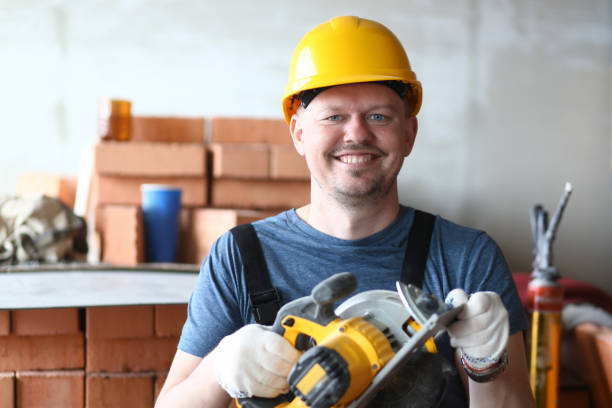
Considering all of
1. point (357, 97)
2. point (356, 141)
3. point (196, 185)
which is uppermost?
point (357, 97)

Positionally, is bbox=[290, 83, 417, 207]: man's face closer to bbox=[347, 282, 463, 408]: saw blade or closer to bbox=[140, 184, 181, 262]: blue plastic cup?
bbox=[347, 282, 463, 408]: saw blade

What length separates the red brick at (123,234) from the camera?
Result: 9.39 feet

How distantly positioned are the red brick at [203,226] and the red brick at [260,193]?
7 centimetres

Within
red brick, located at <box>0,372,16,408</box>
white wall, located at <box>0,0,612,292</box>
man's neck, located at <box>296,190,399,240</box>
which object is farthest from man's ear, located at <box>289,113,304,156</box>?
white wall, located at <box>0,0,612,292</box>

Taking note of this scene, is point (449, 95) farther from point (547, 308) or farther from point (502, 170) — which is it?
point (547, 308)

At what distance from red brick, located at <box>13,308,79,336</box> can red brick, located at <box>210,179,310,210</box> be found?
123 centimetres

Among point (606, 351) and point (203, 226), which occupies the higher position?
point (203, 226)

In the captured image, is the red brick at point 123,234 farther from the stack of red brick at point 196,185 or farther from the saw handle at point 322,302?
the saw handle at point 322,302

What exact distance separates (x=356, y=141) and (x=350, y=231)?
0.23 m

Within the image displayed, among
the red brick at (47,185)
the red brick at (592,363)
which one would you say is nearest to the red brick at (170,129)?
the red brick at (47,185)

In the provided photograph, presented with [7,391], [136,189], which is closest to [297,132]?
[7,391]

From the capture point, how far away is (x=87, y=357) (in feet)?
6.50

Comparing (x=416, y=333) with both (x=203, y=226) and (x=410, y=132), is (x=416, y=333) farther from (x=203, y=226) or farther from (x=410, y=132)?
(x=203, y=226)

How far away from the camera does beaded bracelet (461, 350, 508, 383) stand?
3.70 ft
